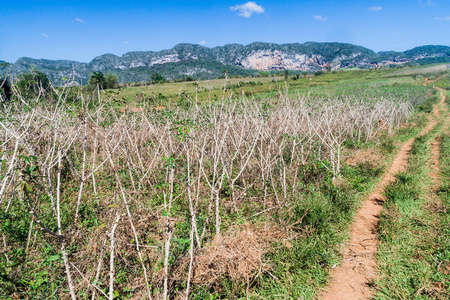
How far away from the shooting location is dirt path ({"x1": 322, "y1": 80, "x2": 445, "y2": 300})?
110 inches

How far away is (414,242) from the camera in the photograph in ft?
11.3

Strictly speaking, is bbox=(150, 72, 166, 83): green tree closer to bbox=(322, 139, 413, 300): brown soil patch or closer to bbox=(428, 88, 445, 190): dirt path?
bbox=(322, 139, 413, 300): brown soil patch

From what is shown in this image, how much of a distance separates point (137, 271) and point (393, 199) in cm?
532

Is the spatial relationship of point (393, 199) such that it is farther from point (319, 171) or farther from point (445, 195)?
point (319, 171)

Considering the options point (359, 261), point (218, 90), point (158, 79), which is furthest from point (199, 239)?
point (218, 90)

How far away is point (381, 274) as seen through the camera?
9.77ft

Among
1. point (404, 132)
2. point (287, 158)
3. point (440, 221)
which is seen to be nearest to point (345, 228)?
point (440, 221)

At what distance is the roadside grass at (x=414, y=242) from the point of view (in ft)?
8.89

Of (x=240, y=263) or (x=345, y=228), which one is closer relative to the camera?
(x=240, y=263)

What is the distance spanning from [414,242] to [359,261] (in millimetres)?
1060

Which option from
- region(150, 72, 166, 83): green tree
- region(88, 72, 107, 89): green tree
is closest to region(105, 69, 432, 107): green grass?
region(88, 72, 107, 89): green tree

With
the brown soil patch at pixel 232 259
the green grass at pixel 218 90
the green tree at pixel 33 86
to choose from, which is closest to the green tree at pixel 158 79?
the green grass at pixel 218 90

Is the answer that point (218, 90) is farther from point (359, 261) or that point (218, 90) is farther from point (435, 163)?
point (359, 261)

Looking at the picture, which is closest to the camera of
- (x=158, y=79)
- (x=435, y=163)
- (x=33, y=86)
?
(x=33, y=86)
